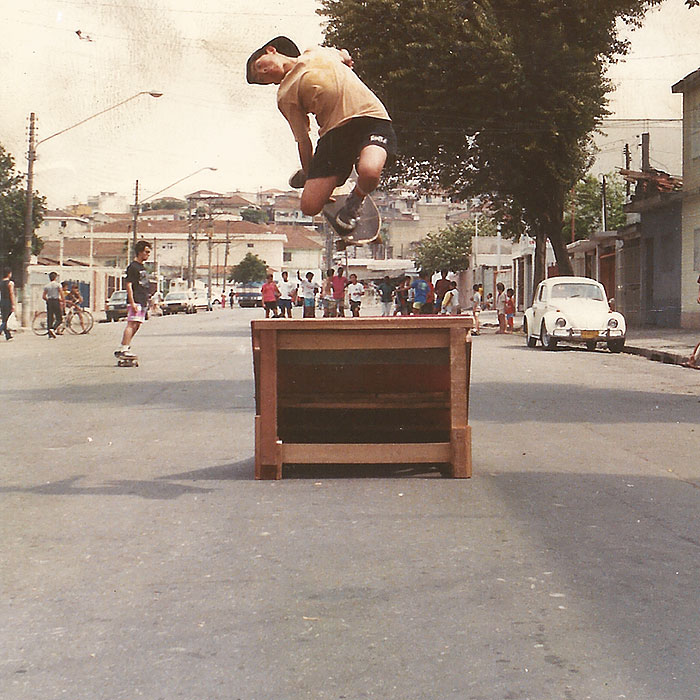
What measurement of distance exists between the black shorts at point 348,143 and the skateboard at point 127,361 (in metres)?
12.0

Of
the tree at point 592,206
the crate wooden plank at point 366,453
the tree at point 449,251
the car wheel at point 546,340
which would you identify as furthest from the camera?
the tree at point 449,251

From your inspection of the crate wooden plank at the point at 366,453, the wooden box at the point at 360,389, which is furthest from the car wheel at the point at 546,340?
the crate wooden plank at the point at 366,453

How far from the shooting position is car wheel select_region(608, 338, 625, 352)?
967 inches

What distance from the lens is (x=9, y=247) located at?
53406 mm

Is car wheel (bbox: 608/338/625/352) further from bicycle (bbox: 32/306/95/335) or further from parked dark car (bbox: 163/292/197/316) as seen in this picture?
parked dark car (bbox: 163/292/197/316)

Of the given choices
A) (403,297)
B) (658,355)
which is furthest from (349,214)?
(403,297)

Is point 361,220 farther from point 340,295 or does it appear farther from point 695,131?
point 695,131

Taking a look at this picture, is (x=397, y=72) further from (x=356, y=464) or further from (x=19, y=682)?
(x=19, y=682)

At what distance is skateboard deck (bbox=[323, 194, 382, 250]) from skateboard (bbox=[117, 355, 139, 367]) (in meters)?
11.8

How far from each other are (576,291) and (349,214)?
20.6m

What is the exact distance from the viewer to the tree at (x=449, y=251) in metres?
95.7

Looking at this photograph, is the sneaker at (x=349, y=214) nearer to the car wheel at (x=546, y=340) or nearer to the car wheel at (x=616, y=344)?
the car wheel at (x=546, y=340)

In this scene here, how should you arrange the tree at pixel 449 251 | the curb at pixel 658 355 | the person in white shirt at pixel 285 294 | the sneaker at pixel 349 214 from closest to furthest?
the sneaker at pixel 349 214
the curb at pixel 658 355
the person in white shirt at pixel 285 294
the tree at pixel 449 251

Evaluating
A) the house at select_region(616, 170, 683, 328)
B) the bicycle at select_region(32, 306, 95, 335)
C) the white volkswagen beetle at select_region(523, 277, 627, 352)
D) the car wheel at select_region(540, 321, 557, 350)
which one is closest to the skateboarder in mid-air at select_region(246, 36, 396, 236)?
the white volkswagen beetle at select_region(523, 277, 627, 352)
